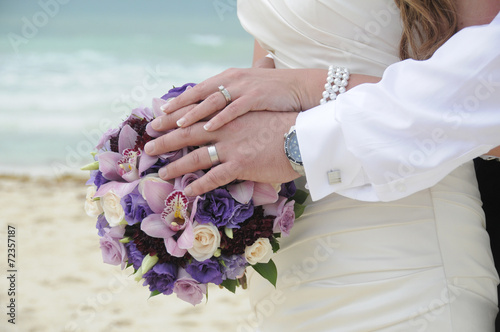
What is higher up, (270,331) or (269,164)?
(269,164)

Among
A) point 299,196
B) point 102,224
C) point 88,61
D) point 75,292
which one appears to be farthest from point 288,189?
point 88,61

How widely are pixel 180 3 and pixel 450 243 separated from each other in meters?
16.8

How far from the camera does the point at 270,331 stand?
55.8 inches

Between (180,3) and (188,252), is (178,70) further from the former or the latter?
(188,252)

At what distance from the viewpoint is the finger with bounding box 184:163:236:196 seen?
1147mm

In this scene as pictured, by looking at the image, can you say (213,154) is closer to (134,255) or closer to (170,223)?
(170,223)

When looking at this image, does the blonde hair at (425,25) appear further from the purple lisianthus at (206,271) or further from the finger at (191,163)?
the purple lisianthus at (206,271)

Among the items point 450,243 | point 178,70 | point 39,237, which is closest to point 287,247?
point 450,243

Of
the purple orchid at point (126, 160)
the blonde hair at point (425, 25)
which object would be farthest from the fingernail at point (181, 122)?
the blonde hair at point (425, 25)

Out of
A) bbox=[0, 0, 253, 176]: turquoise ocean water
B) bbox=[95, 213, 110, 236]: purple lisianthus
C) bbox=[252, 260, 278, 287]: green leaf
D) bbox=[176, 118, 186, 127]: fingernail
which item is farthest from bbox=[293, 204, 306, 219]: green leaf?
bbox=[0, 0, 253, 176]: turquoise ocean water

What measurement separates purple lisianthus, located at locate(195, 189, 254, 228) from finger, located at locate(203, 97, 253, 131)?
0.15 m

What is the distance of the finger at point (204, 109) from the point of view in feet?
3.90

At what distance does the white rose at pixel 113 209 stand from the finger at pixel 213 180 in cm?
16

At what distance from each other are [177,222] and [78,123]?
11.4 m
